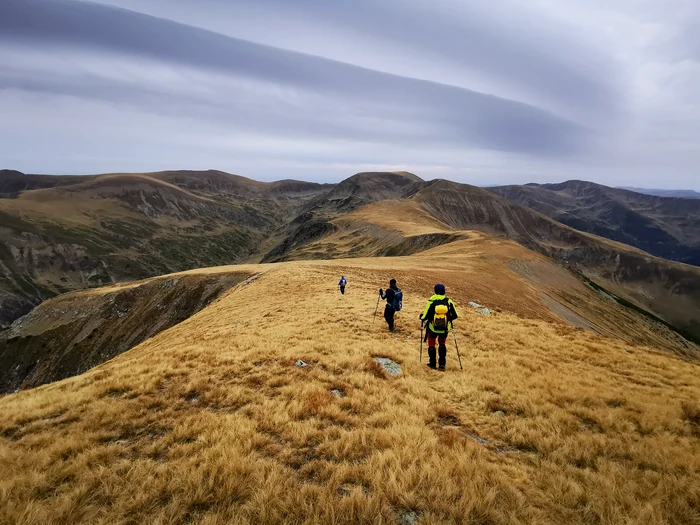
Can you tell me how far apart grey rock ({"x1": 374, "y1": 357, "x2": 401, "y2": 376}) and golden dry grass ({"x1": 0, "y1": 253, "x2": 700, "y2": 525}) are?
1.38 feet

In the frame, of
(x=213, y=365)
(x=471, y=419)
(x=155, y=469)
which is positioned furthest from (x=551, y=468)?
(x=213, y=365)

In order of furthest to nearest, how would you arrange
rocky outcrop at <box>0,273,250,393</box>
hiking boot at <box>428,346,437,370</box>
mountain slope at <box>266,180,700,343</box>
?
1. mountain slope at <box>266,180,700,343</box>
2. rocky outcrop at <box>0,273,250,393</box>
3. hiking boot at <box>428,346,437,370</box>

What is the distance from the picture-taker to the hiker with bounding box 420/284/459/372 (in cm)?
1259

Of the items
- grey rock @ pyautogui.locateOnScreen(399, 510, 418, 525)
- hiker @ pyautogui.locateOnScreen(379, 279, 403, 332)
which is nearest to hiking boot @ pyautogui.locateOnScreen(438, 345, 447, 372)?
hiker @ pyautogui.locateOnScreen(379, 279, 403, 332)

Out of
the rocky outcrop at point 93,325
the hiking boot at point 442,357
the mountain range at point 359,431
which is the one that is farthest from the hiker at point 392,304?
the rocky outcrop at point 93,325

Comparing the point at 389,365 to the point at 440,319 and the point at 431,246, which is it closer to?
the point at 440,319

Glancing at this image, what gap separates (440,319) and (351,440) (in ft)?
21.3

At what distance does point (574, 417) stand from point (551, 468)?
3.09 m

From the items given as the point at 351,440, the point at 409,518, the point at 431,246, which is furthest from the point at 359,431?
the point at 431,246

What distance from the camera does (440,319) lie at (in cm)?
1263

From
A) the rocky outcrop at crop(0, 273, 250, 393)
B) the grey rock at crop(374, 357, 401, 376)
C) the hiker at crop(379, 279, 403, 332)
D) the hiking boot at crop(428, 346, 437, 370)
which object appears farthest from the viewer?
the rocky outcrop at crop(0, 273, 250, 393)

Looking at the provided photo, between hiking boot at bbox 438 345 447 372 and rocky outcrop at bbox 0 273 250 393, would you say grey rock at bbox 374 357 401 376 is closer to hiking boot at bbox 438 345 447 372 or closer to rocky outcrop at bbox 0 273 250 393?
hiking boot at bbox 438 345 447 372

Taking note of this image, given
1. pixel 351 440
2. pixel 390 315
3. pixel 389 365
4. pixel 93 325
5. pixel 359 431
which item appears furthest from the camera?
pixel 93 325

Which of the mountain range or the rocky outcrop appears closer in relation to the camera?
the mountain range
